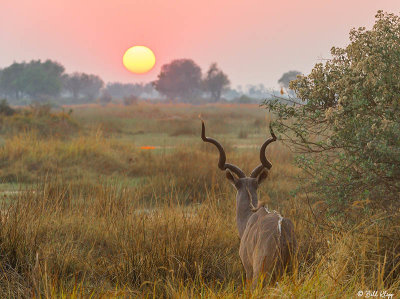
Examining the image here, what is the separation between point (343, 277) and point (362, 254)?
39 centimetres

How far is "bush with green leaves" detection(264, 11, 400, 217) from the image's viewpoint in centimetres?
528

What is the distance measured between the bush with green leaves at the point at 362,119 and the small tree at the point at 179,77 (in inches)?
3964

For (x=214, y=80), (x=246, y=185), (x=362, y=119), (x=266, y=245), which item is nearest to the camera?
(x=266, y=245)

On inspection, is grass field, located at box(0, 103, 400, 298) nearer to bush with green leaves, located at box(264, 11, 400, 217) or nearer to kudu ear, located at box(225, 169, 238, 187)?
bush with green leaves, located at box(264, 11, 400, 217)

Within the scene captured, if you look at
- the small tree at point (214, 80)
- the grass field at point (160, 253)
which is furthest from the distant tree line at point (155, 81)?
the grass field at point (160, 253)

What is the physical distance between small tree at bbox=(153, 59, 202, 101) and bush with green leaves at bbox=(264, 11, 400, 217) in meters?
101

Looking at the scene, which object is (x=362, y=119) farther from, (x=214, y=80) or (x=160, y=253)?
(x=214, y=80)

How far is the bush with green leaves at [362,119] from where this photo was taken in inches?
208

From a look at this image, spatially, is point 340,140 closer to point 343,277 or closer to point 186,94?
point 343,277

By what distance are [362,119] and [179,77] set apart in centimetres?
10230

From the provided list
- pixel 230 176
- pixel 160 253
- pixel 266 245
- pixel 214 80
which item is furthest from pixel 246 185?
pixel 214 80

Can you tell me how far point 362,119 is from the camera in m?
5.48

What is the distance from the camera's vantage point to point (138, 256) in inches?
219

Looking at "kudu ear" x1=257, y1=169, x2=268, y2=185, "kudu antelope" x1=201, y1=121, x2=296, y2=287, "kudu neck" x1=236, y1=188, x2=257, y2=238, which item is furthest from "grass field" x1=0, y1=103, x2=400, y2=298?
"kudu ear" x1=257, y1=169, x2=268, y2=185
